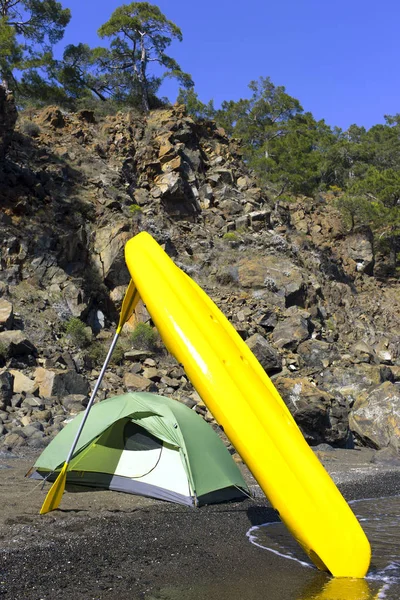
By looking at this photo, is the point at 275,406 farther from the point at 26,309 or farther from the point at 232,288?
the point at 232,288

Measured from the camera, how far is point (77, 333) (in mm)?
19516

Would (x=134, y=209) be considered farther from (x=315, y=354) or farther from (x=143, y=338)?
(x=315, y=354)

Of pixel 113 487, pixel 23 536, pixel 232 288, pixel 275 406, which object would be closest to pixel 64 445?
pixel 113 487

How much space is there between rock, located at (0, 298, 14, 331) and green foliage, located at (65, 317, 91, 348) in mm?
2160

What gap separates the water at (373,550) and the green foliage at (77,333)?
40.2 ft

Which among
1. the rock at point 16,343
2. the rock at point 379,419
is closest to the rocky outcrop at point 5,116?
the rock at point 16,343

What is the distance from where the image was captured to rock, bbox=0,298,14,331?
17844mm

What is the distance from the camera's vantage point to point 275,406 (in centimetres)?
521

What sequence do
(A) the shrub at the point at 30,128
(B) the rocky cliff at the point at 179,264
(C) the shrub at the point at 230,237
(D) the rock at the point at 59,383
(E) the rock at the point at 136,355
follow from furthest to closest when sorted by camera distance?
(C) the shrub at the point at 230,237, (A) the shrub at the point at 30,128, (E) the rock at the point at 136,355, (B) the rocky cliff at the point at 179,264, (D) the rock at the point at 59,383

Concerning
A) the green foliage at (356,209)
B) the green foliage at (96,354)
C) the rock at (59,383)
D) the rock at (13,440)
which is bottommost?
the rock at (13,440)

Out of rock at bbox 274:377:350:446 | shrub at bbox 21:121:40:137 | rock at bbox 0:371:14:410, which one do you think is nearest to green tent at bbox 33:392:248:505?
rock at bbox 0:371:14:410

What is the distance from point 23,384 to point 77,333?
4.20m

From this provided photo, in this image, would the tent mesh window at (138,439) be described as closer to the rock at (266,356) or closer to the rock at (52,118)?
the rock at (266,356)

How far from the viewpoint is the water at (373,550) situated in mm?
Result: 4789
